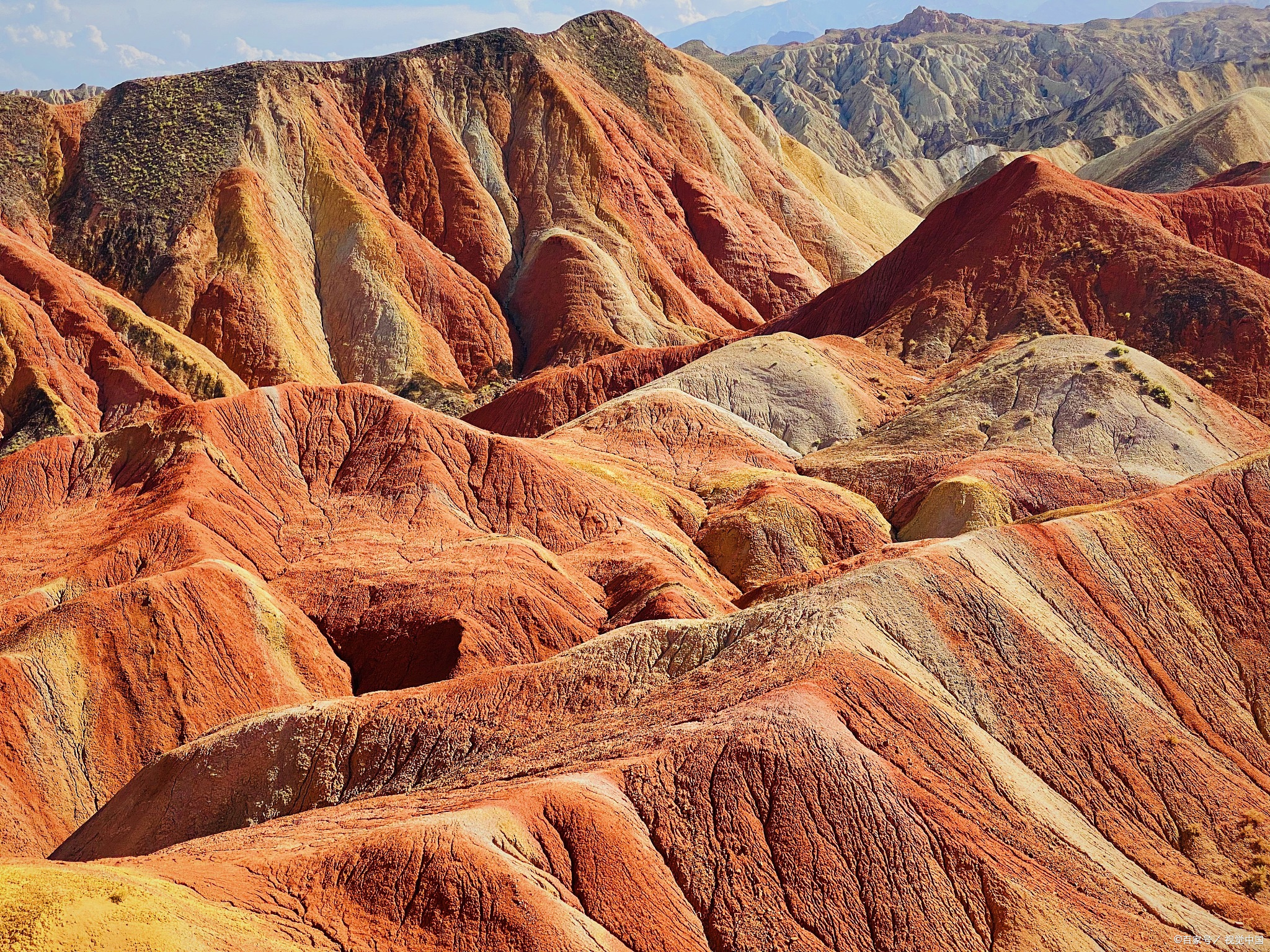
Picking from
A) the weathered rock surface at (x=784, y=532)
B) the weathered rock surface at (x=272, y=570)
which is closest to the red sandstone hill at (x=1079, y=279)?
the weathered rock surface at (x=784, y=532)

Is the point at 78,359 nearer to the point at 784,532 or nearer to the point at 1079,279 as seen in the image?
the point at 784,532

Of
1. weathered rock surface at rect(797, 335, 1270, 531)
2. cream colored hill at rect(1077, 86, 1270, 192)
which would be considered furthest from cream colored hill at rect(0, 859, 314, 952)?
cream colored hill at rect(1077, 86, 1270, 192)

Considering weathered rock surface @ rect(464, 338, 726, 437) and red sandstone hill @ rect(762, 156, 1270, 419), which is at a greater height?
red sandstone hill @ rect(762, 156, 1270, 419)

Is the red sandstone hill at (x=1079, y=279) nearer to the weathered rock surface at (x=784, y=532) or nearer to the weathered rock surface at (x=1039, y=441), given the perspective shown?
the weathered rock surface at (x=1039, y=441)

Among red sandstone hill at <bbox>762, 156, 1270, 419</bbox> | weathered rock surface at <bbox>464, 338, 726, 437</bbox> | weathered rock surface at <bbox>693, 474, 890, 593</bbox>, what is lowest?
weathered rock surface at <bbox>693, 474, 890, 593</bbox>

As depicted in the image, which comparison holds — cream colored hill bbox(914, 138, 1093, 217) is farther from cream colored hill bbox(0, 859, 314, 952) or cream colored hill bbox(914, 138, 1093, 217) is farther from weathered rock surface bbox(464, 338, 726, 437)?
cream colored hill bbox(0, 859, 314, 952)

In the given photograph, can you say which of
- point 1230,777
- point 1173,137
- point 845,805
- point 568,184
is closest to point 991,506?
point 1230,777

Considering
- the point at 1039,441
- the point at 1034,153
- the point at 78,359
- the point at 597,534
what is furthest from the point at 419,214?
the point at 1034,153

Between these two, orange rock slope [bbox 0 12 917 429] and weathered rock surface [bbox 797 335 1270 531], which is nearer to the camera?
weathered rock surface [bbox 797 335 1270 531]
